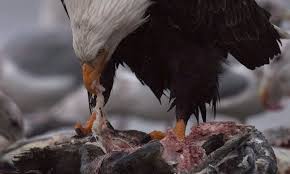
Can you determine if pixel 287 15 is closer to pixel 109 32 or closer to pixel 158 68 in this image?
pixel 158 68

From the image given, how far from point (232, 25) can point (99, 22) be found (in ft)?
2.41

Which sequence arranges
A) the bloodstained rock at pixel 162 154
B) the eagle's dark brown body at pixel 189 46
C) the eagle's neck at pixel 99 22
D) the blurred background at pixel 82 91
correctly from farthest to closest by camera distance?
1. the blurred background at pixel 82 91
2. the eagle's dark brown body at pixel 189 46
3. the eagle's neck at pixel 99 22
4. the bloodstained rock at pixel 162 154

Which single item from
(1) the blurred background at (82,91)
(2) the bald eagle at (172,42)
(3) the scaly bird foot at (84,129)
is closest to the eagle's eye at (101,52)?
(2) the bald eagle at (172,42)

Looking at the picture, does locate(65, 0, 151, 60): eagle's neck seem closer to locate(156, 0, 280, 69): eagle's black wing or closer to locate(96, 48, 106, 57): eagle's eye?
locate(96, 48, 106, 57): eagle's eye

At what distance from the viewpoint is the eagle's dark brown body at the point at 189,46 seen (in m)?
3.42

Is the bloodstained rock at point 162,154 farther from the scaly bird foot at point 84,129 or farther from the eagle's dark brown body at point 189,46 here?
the eagle's dark brown body at point 189,46

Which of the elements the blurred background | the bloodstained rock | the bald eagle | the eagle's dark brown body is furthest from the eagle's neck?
the blurred background

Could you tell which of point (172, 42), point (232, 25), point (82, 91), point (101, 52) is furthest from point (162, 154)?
point (82, 91)

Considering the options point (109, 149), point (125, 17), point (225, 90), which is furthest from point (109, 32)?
point (225, 90)

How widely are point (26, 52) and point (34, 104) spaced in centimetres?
52

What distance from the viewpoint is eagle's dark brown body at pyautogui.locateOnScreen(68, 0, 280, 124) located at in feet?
11.2

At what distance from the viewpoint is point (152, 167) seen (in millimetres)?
2924

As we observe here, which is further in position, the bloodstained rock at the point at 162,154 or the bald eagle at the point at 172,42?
the bald eagle at the point at 172,42

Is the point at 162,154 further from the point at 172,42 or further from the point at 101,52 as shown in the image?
the point at 172,42
